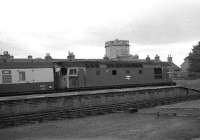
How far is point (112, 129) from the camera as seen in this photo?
20922mm

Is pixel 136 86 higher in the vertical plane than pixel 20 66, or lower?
lower

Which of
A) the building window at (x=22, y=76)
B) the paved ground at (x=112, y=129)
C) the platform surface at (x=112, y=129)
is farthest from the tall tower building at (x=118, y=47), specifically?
the paved ground at (x=112, y=129)

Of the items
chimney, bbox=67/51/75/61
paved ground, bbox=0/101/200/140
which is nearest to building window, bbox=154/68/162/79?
paved ground, bbox=0/101/200/140

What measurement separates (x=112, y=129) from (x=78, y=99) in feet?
26.6

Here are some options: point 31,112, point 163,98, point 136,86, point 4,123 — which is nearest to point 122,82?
point 136,86

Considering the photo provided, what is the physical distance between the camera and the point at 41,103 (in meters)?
25.6

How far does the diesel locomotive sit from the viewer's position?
26.8 meters

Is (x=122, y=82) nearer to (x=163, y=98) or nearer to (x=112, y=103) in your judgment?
(x=112, y=103)

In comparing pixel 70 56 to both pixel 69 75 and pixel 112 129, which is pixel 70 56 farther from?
pixel 112 129

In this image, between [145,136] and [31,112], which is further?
[31,112]

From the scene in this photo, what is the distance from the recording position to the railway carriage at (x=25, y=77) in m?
26.3

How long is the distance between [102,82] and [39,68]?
758cm

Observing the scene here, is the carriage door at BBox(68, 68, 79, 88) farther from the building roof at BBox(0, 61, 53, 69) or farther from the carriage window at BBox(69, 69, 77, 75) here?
the building roof at BBox(0, 61, 53, 69)

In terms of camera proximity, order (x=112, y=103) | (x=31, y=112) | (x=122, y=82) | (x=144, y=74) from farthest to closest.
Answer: (x=144, y=74)
(x=122, y=82)
(x=112, y=103)
(x=31, y=112)
